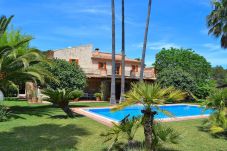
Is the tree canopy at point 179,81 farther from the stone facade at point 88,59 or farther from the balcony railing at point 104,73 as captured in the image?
the balcony railing at point 104,73

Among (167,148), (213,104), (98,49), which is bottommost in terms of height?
(167,148)

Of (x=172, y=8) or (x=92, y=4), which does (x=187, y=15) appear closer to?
(x=172, y=8)

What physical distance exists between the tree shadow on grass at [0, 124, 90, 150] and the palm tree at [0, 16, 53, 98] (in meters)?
4.34

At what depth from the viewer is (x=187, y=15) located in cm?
2461

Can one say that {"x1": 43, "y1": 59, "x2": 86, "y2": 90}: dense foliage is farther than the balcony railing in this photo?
No

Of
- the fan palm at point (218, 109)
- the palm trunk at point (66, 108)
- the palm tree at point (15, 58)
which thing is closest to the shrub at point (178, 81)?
the palm tree at point (15, 58)

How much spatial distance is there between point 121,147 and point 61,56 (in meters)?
26.9

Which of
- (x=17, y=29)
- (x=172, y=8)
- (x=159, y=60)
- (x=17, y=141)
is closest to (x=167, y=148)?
(x=17, y=141)

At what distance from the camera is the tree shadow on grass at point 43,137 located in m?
7.19

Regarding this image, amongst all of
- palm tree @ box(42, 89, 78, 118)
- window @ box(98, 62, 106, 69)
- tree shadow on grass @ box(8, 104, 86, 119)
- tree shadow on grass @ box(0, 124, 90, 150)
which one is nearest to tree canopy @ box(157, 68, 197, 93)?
window @ box(98, 62, 106, 69)

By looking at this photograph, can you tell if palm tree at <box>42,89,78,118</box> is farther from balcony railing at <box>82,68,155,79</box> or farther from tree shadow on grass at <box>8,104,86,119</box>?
balcony railing at <box>82,68,155,79</box>

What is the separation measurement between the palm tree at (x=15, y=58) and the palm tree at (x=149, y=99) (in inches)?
332

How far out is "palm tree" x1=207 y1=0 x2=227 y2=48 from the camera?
65.6 feet

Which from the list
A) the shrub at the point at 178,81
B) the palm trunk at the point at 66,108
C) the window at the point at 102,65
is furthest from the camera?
the window at the point at 102,65
